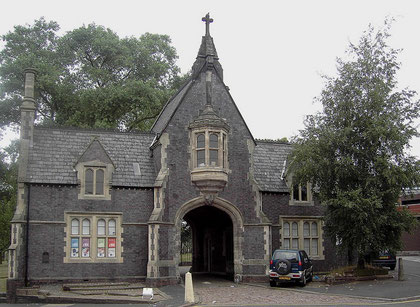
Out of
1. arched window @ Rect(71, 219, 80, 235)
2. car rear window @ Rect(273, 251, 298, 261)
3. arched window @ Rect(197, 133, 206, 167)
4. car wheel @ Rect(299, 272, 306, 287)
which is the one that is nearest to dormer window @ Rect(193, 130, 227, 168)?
arched window @ Rect(197, 133, 206, 167)

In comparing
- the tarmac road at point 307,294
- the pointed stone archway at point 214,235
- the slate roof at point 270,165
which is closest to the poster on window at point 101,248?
the pointed stone archway at point 214,235

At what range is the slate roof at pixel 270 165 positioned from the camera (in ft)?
95.9

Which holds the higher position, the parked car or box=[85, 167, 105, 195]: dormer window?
box=[85, 167, 105, 195]: dormer window

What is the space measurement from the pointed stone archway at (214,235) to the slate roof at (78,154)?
3.41 meters

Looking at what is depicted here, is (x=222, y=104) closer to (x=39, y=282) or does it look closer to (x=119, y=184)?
(x=119, y=184)

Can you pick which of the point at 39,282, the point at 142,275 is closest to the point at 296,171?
Result: the point at 142,275

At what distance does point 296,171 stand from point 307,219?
4.17 m

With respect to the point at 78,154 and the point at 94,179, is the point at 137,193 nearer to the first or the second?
the point at 94,179

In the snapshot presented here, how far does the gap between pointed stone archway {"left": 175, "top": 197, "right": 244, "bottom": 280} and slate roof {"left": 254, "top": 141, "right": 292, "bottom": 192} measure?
3086mm

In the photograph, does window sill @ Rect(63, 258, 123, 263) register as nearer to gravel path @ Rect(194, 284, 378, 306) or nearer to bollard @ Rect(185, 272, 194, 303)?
gravel path @ Rect(194, 284, 378, 306)

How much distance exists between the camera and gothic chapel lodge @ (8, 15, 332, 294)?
2458 cm

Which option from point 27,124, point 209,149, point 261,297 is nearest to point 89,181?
point 27,124

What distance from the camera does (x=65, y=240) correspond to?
976 inches

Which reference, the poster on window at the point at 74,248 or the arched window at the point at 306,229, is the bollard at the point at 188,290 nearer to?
the poster on window at the point at 74,248
